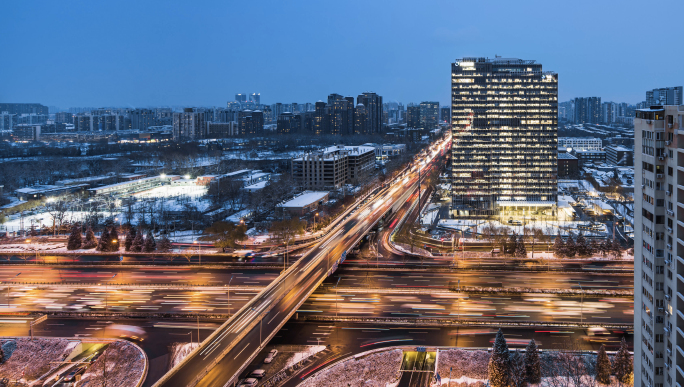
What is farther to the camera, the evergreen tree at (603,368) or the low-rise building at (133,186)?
the low-rise building at (133,186)

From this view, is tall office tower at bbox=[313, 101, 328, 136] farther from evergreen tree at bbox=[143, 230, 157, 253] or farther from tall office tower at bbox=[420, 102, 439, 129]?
evergreen tree at bbox=[143, 230, 157, 253]

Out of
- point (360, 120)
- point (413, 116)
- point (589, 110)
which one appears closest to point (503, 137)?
point (360, 120)

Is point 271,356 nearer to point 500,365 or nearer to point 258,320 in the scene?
point 258,320

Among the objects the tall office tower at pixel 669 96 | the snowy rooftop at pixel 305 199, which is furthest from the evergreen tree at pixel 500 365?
the tall office tower at pixel 669 96

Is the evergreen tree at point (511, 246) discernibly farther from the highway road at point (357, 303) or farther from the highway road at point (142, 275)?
the highway road at point (142, 275)

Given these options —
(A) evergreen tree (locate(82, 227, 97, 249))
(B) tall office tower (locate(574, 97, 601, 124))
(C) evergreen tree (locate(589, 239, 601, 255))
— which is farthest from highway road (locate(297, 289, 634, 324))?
(B) tall office tower (locate(574, 97, 601, 124))
